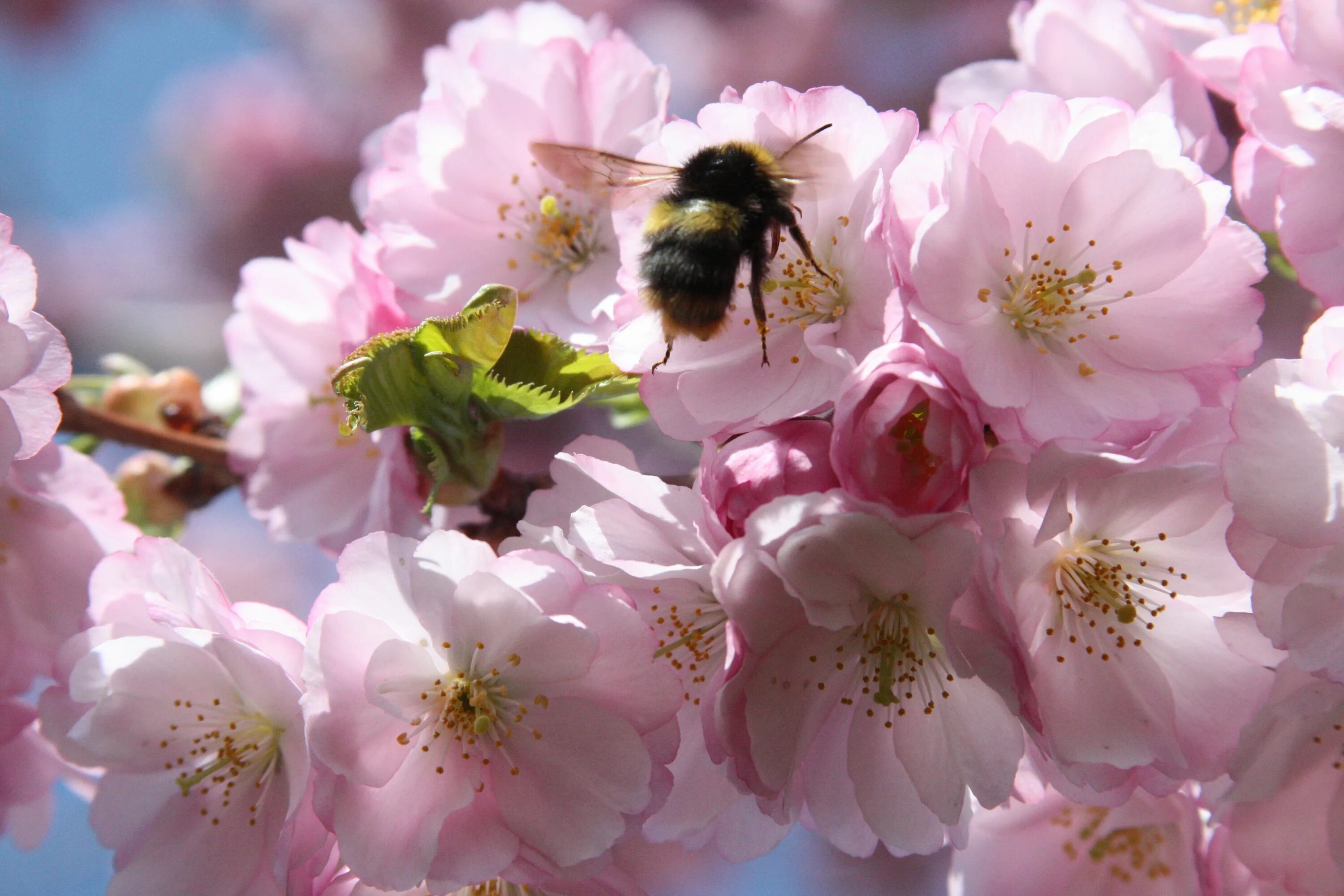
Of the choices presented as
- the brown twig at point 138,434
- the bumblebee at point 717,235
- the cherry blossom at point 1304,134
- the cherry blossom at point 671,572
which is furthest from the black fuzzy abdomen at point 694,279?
the brown twig at point 138,434

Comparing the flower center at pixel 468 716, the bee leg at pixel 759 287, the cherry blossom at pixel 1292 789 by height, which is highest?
the bee leg at pixel 759 287

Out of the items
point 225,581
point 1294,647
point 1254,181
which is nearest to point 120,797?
point 1294,647

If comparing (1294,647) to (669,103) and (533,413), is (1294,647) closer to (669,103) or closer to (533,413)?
(533,413)

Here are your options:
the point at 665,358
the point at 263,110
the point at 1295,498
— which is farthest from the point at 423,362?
the point at 263,110

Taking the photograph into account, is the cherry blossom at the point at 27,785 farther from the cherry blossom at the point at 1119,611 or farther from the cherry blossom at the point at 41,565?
the cherry blossom at the point at 1119,611

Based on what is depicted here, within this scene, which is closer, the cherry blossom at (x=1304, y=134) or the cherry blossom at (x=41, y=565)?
the cherry blossom at (x=1304, y=134)

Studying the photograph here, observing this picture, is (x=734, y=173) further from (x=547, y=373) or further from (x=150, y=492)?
(x=150, y=492)
